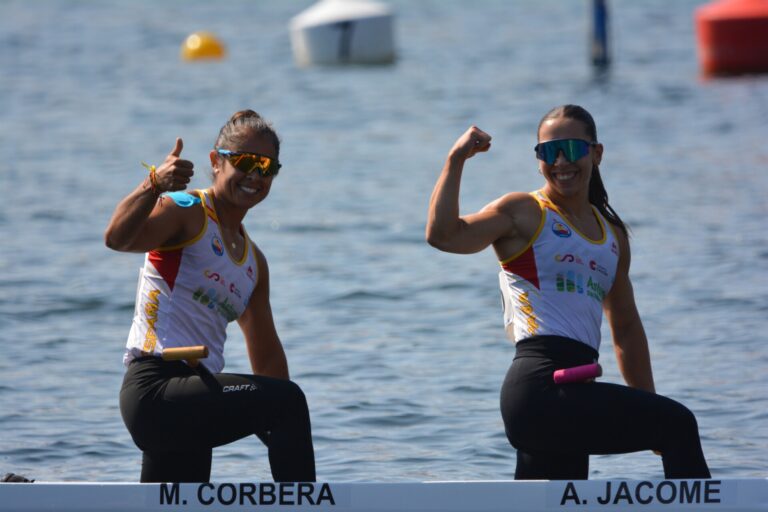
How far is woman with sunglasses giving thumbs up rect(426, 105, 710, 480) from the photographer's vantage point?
17.5ft

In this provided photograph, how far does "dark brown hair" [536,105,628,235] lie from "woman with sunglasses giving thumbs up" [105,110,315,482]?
1.12 m

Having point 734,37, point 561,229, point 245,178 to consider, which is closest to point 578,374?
point 561,229

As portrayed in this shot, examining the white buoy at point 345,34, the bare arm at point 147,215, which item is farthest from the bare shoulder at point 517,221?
the white buoy at point 345,34

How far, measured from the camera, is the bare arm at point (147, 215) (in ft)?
17.3

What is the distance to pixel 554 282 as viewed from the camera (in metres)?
5.57

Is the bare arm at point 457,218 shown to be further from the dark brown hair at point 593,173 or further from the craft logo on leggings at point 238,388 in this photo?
the craft logo on leggings at point 238,388

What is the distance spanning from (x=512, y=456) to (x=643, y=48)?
24389mm

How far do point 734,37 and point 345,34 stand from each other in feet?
25.5

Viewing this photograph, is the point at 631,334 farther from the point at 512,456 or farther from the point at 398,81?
the point at 398,81

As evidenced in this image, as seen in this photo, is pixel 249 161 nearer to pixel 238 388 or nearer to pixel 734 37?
pixel 238 388

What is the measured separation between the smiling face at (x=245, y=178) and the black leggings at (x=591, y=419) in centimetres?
121

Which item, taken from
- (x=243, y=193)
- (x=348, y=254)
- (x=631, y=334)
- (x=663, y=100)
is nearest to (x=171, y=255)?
(x=243, y=193)

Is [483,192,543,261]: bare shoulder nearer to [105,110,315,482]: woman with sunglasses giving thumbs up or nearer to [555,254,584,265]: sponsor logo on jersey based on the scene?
[555,254,584,265]: sponsor logo on jersey

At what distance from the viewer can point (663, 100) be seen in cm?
2425
